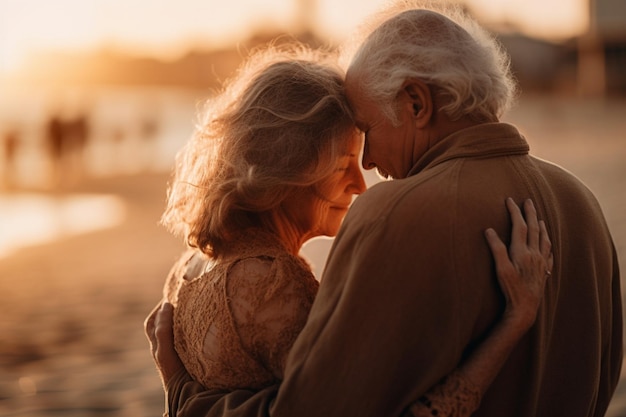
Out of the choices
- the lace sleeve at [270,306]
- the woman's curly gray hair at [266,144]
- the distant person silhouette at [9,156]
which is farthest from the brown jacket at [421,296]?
the distant person silhouette at [9,156]

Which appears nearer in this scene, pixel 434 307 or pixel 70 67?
pixel 434 307

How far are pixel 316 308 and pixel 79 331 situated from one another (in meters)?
5.98

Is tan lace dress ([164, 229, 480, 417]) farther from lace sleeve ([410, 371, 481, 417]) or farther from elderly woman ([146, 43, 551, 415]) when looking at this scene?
lace sleeve ([410, 371, 481, 417])

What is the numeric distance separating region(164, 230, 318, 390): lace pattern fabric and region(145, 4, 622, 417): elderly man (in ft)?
0.22

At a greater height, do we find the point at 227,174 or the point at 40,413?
the point at 227,174

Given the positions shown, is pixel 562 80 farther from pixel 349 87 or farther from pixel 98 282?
pixel 349 87

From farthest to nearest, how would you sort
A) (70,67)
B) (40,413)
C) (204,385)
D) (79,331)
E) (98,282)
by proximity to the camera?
(70,67) → (98,282) → (79,331) → (40,413) → (204,385)

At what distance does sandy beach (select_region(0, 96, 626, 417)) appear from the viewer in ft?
19.1

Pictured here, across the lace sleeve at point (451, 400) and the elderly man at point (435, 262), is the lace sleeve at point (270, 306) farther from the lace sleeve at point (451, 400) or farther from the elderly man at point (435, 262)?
the lace sleeve at point (451, 400)

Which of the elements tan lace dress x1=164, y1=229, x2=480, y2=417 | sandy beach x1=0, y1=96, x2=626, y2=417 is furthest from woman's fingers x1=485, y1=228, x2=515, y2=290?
sandy beach x1=0, y1=96, x2=626, y2=417

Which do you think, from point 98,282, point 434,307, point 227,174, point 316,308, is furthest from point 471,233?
point 98,282

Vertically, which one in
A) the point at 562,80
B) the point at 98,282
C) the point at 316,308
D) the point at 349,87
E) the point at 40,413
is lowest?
the point at 562,80

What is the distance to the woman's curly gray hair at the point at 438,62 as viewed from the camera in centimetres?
221

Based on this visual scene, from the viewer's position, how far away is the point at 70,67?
107562mm
